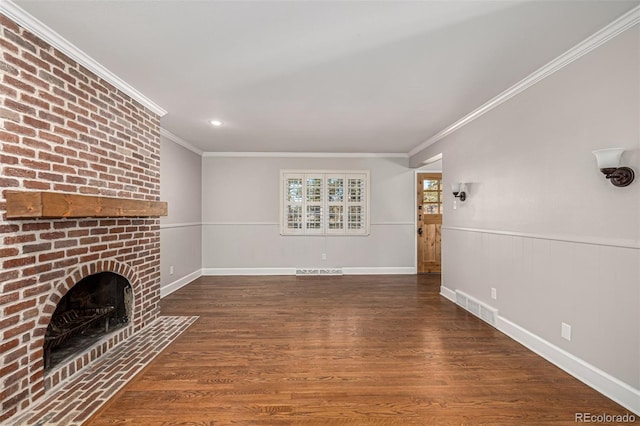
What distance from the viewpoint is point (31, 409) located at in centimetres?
185

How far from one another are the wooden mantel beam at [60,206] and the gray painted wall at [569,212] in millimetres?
3647

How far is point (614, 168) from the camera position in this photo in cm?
190

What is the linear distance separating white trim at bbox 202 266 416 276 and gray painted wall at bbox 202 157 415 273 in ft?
0.13

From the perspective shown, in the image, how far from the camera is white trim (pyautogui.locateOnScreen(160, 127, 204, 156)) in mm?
4315

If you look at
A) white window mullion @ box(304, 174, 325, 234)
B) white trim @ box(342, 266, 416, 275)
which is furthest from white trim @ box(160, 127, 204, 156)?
white trim @ box(342, 266, 416, 275)

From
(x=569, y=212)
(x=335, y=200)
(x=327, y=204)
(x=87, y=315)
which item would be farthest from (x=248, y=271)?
(x=569, y=212)

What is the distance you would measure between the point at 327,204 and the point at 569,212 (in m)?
4.05

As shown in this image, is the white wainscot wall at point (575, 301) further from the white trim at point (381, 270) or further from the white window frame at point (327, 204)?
the white window frame at point (327, 204)

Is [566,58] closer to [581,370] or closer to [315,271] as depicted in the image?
[581,370]

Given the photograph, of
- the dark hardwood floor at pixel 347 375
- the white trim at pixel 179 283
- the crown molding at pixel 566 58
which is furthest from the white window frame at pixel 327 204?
the crown molding at pixel 566 58

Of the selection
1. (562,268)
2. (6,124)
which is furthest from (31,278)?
(562,268)

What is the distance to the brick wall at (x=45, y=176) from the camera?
175cm

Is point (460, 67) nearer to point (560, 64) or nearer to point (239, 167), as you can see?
point (560, 64)

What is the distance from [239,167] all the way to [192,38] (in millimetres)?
3927
